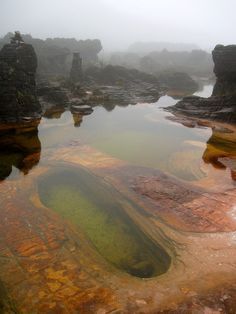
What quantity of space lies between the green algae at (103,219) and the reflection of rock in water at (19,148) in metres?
2.02

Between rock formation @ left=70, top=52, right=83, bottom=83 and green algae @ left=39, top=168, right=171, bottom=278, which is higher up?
green algae @ left=39, top=168, right=171, bottom=278

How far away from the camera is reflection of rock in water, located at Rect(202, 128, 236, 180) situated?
17.1 meters

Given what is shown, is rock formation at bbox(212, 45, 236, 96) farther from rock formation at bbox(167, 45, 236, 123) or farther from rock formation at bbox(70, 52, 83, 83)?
rock formation at bbox(70, 52, 83, 83)

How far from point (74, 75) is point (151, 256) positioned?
42512 millimetres

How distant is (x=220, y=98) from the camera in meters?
30.4

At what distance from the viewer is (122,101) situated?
3984 cm

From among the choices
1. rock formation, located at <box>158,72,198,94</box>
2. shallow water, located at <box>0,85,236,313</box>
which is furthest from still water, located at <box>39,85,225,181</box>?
rock formation, located at <box>158,72,198,94</box>

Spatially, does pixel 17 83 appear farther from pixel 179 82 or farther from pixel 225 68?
pixel 179 82

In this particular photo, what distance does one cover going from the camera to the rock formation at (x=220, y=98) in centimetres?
2918

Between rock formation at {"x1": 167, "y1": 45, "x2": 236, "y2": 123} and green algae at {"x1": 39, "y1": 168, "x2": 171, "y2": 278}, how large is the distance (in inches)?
705

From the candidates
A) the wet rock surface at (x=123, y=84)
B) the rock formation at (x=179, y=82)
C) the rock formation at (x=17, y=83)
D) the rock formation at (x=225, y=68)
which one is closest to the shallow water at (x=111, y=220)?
the rock formation at (x=17, y=83)

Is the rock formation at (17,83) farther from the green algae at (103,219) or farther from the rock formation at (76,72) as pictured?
the rock formation at (76,72)

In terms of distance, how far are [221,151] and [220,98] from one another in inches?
496

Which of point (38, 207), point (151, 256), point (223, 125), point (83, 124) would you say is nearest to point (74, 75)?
point (83, 124)
